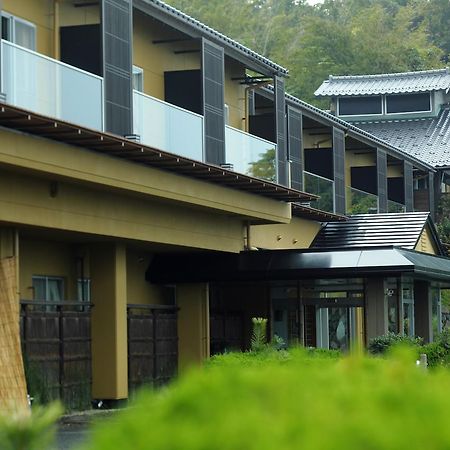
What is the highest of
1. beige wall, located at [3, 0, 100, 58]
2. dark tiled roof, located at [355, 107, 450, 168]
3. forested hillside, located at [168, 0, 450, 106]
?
forested hillside, located at [168, 0, 450, 106]

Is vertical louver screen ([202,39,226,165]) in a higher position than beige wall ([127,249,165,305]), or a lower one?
higher

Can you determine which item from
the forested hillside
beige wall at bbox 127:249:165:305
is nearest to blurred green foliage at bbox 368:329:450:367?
beige wall at bbox 127:249:165:305

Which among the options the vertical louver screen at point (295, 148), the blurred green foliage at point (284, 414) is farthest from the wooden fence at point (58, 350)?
the blurred green foliage at point (284, 414)

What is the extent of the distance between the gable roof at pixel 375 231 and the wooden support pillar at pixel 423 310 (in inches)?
65.8

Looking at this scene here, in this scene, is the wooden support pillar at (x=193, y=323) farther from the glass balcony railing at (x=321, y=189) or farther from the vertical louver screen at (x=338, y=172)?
the vertical louver screen at (x=338, y=172)

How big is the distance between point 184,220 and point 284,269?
340 cm

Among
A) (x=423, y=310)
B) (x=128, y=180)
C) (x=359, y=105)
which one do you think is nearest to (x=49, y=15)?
(x=128, y=180)

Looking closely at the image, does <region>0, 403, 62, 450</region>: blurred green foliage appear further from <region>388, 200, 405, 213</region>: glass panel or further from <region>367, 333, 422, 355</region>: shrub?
<region>388, 200, 405, 213</region>: glass panel

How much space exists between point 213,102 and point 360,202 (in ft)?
41.5

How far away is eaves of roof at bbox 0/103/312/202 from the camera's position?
16.4 meters

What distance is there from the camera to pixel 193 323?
26156 millimetres

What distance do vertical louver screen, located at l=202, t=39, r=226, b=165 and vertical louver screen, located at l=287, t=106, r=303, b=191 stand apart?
5835 mm

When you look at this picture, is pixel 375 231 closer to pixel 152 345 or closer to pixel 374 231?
pixel 374 231

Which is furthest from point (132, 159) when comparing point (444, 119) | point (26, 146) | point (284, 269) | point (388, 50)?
point (388, 50)
